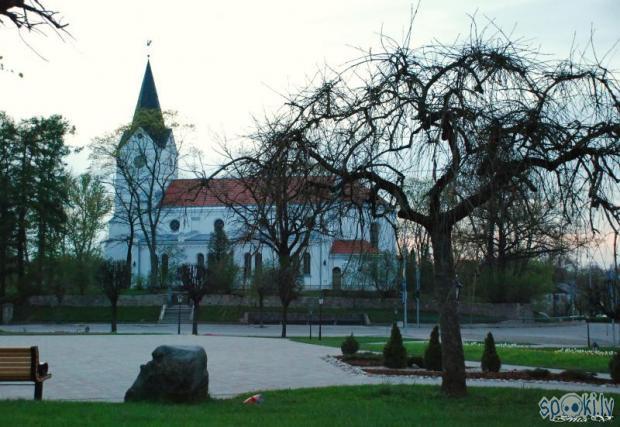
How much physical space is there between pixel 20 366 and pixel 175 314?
153 feet

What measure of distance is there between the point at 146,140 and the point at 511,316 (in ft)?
108

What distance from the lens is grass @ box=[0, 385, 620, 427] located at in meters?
8.10

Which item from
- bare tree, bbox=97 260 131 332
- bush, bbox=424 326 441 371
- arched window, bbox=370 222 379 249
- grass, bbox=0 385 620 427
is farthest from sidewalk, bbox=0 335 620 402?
bare tree, bbox=97 260 131 332

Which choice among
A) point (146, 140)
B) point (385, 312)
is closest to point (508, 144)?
point (385, 312)

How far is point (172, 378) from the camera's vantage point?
33.8 ft

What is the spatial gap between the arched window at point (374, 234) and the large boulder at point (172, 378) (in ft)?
9.58

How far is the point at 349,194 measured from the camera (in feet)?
34.3

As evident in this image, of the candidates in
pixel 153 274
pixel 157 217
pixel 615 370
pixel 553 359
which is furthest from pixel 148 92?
pixel 615 370

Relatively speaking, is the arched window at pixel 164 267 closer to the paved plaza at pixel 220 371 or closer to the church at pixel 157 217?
the church at pixel 157 217

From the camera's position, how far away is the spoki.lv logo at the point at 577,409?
28.3 ft

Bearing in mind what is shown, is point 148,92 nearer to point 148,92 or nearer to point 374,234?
point 148,92

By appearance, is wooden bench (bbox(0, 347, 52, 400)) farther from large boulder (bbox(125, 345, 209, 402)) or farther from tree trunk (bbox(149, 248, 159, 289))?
tree trunk (bbox(149, 248, 159, 289))

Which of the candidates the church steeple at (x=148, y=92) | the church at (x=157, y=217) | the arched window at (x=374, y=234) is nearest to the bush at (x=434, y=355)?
the arched window at (x=374, y=234)

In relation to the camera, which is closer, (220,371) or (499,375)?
(499,375)
